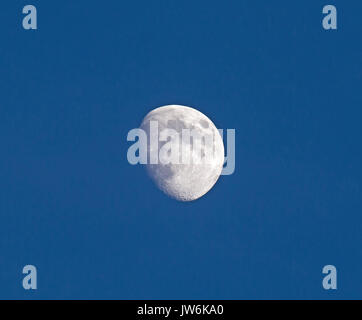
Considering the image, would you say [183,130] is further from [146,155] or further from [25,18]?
[25,18]

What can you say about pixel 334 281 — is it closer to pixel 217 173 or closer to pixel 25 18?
pixel 217 173

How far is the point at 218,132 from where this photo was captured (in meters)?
36.7

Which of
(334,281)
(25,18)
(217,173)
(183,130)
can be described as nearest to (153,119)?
(183,130)

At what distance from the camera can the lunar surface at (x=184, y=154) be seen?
3516 cm

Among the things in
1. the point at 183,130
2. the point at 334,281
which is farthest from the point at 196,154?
the point at 334,281

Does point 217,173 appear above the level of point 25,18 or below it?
below

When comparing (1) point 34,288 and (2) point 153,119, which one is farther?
(2) point 153,119

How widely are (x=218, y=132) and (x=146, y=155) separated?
3701 mm

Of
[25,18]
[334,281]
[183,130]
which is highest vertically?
[25,18]

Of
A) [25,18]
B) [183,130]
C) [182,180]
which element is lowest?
[182,180]

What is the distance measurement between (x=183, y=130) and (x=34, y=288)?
9.37m

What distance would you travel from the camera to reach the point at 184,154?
35.0m

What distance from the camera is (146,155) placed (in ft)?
116

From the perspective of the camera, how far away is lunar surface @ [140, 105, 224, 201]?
35.2 m
